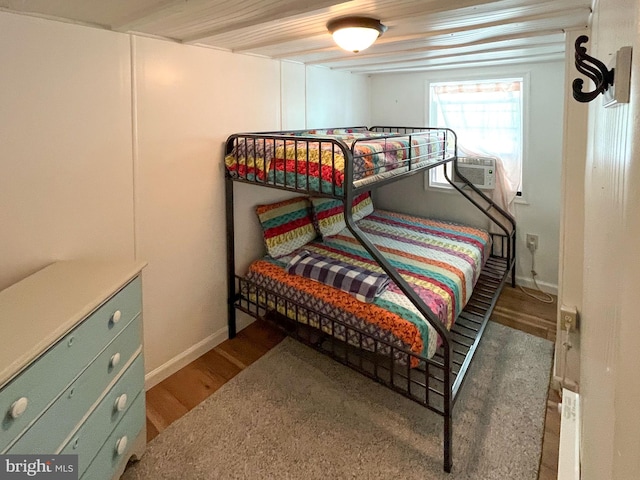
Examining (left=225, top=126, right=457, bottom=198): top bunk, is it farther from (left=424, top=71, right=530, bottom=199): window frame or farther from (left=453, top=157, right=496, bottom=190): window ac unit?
(left=424, top=71, right=530, bottom=199): window frame

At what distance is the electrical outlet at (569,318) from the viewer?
A: 2.06 metres

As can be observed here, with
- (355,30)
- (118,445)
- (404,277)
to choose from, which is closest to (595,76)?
(355,30)

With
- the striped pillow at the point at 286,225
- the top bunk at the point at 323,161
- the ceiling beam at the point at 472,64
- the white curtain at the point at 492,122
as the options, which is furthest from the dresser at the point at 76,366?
the white curtain at the point at 492,122

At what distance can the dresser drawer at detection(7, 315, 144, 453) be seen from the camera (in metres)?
1.10

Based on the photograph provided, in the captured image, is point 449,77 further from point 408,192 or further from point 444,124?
point 408,192

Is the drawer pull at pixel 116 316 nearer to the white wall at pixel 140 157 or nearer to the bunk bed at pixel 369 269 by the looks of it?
the white wall at pixel 140 157

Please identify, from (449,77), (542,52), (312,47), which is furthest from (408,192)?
(312,47)

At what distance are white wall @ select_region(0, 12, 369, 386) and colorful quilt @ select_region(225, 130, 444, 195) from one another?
0.82 feet

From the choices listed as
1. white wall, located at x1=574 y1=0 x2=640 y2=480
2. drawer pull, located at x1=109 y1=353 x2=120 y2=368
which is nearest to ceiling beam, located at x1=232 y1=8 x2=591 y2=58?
white wall, located at x1=574 y1=0 x2=640 y2=480

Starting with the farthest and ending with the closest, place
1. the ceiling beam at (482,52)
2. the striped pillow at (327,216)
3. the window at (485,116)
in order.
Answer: the window at (485,116) → the striped pillow at (327,216) → the ceiling beam at (482,52)

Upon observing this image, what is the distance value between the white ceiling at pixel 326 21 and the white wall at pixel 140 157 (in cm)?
15

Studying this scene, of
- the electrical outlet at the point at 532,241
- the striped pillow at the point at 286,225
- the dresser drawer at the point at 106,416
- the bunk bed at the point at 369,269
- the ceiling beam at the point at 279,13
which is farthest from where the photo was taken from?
the electrical outlet at the point at 532,241

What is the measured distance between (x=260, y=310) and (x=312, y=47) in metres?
1.77

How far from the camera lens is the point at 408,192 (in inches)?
153
